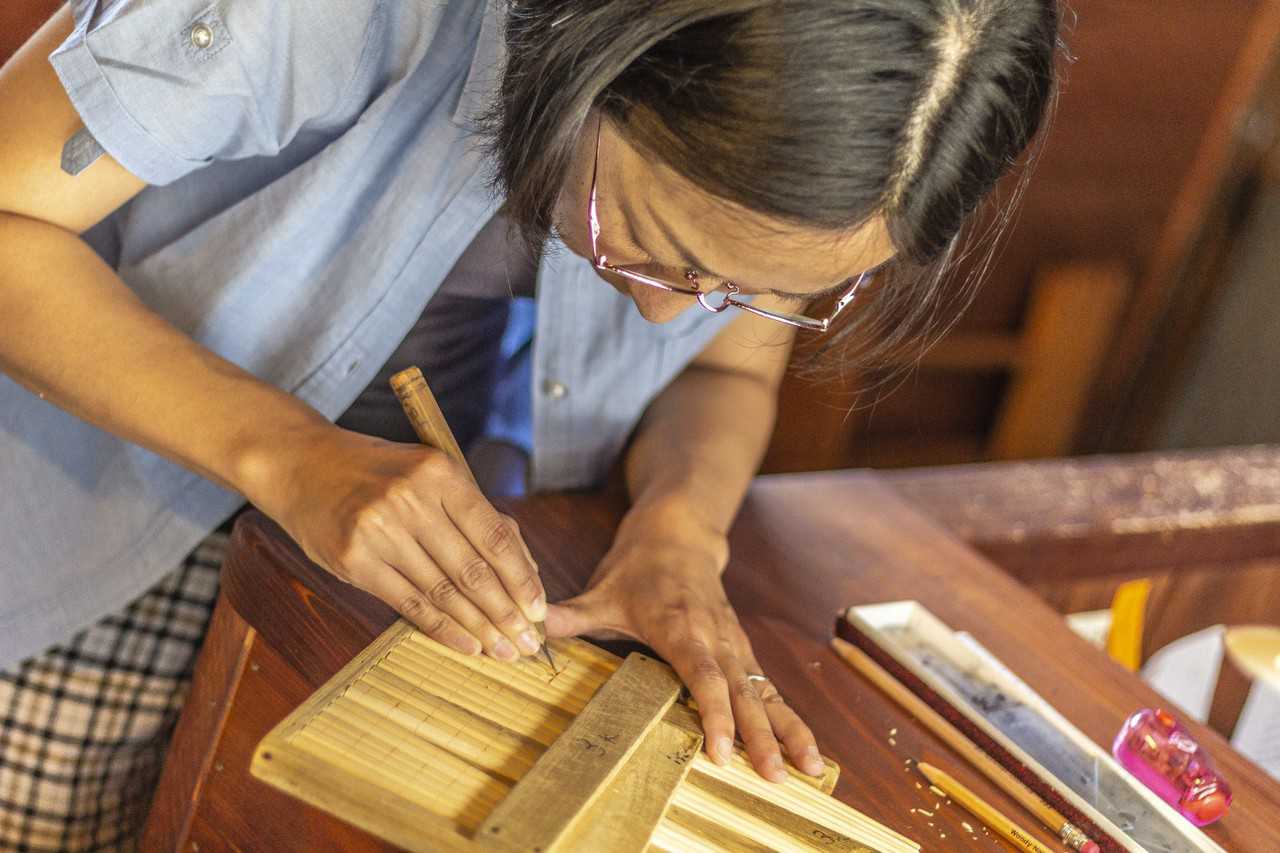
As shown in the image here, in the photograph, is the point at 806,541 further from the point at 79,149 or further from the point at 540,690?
the point at 79,149

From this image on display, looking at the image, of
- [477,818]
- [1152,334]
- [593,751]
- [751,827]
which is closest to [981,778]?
[751,827]

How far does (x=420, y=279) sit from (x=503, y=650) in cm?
48

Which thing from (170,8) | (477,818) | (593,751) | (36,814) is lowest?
(36,814)

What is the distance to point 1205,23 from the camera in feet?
10.2

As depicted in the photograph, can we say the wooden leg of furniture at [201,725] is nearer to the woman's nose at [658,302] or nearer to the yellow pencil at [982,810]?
the woman's nose at [658,302]

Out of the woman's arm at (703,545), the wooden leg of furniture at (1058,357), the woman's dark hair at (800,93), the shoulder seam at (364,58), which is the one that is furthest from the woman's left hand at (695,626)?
the wooden leg of furniture at (1058,357)

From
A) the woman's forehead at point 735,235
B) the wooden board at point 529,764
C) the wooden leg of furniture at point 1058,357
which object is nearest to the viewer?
the wooden board at point 529,764

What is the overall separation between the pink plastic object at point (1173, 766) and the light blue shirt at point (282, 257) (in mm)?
757

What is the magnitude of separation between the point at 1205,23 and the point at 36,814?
316cm

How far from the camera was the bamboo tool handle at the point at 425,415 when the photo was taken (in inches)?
40.6

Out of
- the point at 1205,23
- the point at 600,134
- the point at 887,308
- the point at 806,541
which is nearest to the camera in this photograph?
the point at 600,134

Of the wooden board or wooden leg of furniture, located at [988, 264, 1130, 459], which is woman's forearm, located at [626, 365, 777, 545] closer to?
the wooden board

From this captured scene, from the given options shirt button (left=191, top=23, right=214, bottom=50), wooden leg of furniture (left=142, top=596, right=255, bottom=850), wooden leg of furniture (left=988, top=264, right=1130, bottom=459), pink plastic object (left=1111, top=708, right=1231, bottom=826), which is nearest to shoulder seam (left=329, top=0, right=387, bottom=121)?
shirt button (left=191, top=23, right=214, bottom=50)

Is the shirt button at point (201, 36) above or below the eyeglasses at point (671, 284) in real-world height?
below
